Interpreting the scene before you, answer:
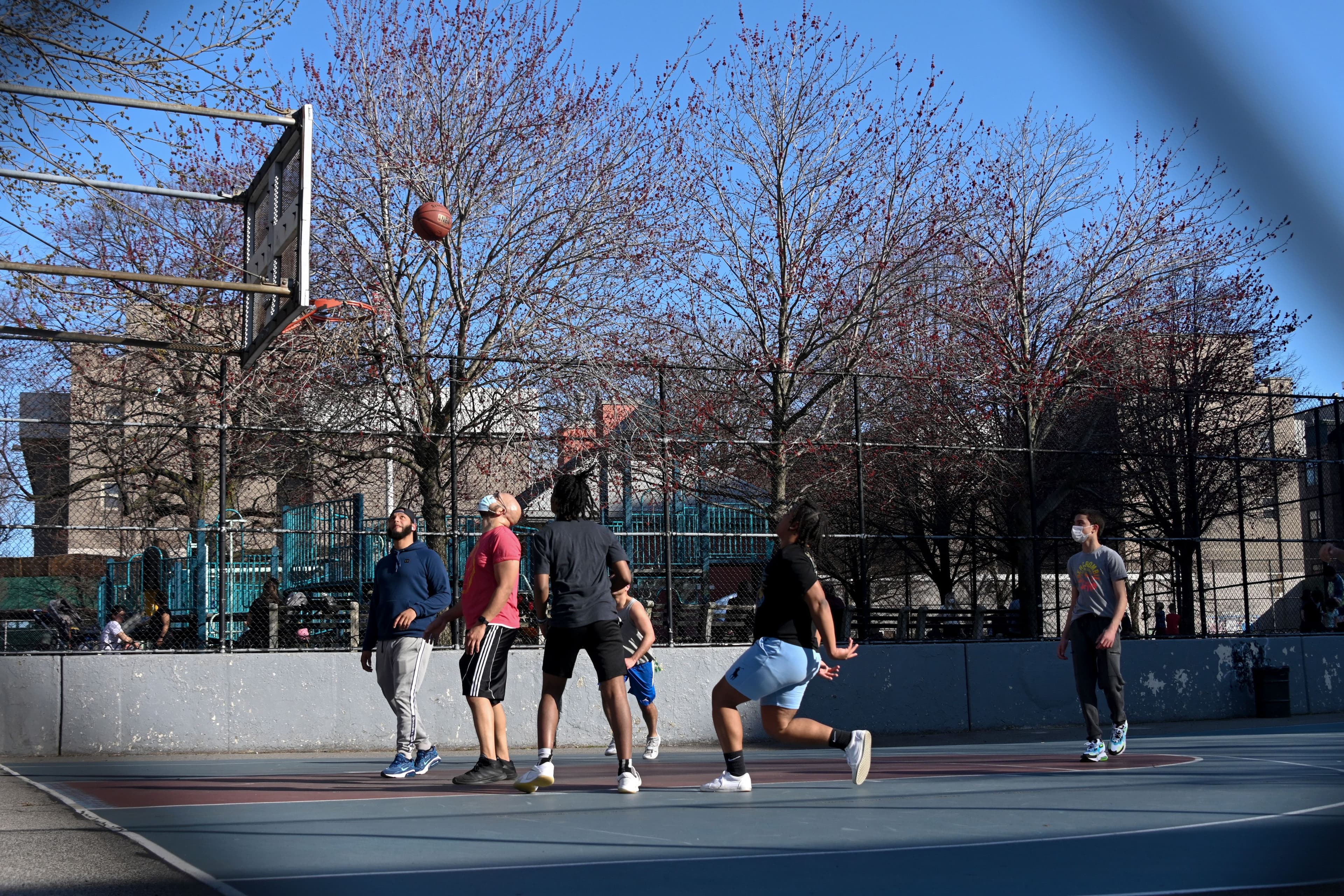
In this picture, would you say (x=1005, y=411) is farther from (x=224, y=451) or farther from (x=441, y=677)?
(x=224, y=451)

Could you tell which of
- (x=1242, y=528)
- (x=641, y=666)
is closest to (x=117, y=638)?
(x=641, y=666)

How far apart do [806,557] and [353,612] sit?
7.29 meters

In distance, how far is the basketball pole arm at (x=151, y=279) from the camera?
382 inches

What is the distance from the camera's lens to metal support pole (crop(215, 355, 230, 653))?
11.9 metres

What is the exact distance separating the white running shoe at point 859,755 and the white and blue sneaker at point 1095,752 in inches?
98.9

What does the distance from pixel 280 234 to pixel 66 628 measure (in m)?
5.04

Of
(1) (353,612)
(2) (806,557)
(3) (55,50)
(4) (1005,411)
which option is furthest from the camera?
(4) (1005,411)

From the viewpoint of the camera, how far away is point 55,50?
9234mm

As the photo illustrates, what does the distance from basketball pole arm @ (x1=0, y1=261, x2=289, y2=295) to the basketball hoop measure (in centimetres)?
117

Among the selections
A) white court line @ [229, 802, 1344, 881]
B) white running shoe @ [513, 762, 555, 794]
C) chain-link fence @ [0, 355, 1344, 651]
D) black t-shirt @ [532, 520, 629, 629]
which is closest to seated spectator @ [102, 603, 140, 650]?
chain-link fence @ [0, 355, 1344, 651]

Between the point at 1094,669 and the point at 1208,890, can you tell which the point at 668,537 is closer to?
the point at 1094,669

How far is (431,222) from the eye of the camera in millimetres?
12805

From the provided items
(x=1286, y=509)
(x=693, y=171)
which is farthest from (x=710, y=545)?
(x=1286, y=509)

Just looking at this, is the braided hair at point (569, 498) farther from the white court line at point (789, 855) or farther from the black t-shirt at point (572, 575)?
the white court line at point (789, 855)
